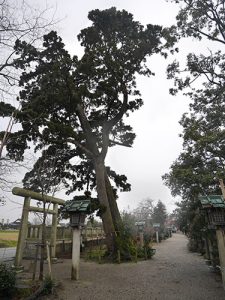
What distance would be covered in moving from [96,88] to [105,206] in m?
7.46

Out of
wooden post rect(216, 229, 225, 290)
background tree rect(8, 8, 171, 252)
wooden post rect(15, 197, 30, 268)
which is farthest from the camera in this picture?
background tree rect(8, 8, 171, 252)

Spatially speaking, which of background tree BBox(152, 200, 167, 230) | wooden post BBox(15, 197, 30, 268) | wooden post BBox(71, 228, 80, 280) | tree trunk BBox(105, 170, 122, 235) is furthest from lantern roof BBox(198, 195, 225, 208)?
background tree BBox(152, 200, 167, 230)

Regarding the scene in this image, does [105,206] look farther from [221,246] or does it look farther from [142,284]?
[221,246]

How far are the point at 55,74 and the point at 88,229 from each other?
15543mm

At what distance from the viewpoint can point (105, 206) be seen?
15.4 metres

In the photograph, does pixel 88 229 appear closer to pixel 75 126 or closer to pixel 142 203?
pixel 75 126

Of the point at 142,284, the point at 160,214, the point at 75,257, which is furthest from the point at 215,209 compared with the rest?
the point at 160,214

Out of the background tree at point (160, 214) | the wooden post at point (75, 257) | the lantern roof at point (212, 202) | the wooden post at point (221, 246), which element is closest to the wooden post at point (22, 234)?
the wooden post at point (75, 257)

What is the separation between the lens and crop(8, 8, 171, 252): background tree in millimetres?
14102

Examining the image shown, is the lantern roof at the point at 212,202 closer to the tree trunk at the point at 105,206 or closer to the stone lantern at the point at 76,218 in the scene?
the stone lantern at the point at 76,218

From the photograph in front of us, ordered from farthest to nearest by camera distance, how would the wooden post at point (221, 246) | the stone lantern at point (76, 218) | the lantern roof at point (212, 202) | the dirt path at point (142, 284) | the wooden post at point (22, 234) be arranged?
1. the wooden post at point (22, 234)
2. the stone lantern at point (76, 218)
3. the lantern roof at point (212, 202)
4. the wooden post at point (221, 246)
5. the dirt path at point (142, 284)

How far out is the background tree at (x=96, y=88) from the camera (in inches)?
555

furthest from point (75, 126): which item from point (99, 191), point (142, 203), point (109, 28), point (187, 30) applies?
point (142, 203)

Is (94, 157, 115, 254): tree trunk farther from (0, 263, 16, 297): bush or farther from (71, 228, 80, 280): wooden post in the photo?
(0, 263, 16, 297): bush
